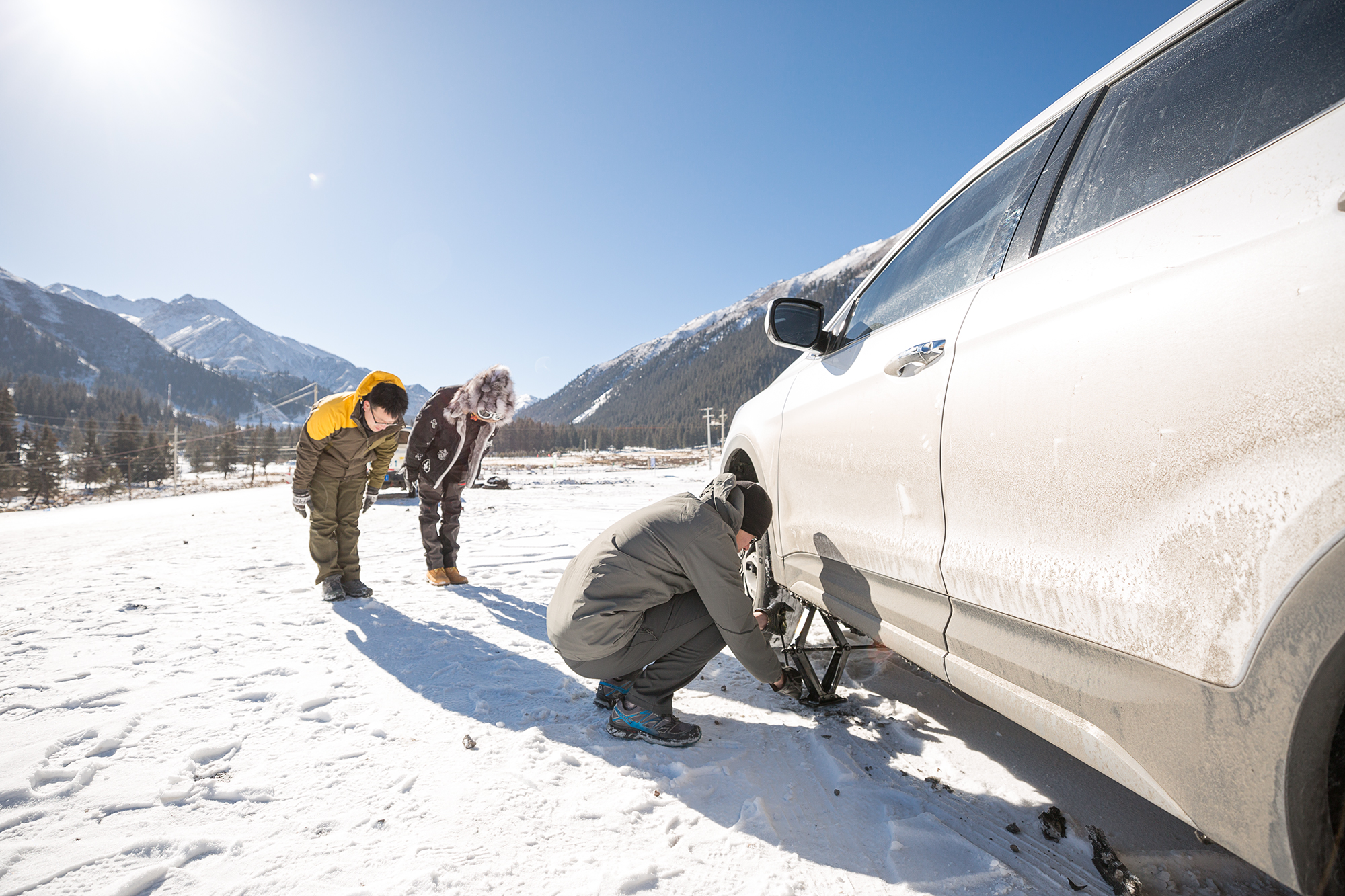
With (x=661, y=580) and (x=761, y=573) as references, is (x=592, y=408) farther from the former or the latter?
(x=661, y=580)

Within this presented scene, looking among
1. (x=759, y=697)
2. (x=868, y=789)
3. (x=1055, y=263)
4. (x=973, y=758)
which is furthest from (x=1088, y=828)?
(x=1055, y=263)

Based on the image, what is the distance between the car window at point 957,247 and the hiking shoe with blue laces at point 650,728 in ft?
5.28

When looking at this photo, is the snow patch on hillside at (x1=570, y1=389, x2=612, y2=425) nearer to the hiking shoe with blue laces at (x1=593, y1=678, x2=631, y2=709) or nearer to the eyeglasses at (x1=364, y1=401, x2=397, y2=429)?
the eyeglasses at (x1=364, y1=401, x2=397, y2=429)

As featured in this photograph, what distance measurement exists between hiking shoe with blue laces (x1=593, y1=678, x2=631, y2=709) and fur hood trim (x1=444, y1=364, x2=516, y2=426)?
236cm

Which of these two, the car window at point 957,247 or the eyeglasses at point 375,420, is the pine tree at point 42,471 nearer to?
the eyeglasses at point 375,420

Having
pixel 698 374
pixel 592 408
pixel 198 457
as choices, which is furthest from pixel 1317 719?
pixel 592 408

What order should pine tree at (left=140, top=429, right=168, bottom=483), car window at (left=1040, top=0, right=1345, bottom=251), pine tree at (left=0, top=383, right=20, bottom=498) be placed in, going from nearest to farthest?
car window at (left=1040, top=0, right=1345, bottom=251)
pine tree at (left=0, top=383, right=20, bottom=498)
pine tree at (left=140, top=429, right=168, bottom=483)

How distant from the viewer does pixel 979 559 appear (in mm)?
1226

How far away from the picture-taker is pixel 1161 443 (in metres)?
0.88

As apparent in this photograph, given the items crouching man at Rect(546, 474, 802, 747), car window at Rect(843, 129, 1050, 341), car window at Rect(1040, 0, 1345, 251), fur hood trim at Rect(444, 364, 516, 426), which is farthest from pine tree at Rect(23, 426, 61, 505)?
car window at Rect(1040, 0, 1345, 251)

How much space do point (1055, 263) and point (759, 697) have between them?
79.1 inches

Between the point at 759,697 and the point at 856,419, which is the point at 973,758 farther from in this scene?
the point at 856,419

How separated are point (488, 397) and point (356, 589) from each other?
63.1 inches

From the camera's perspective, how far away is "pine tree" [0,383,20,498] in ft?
100
